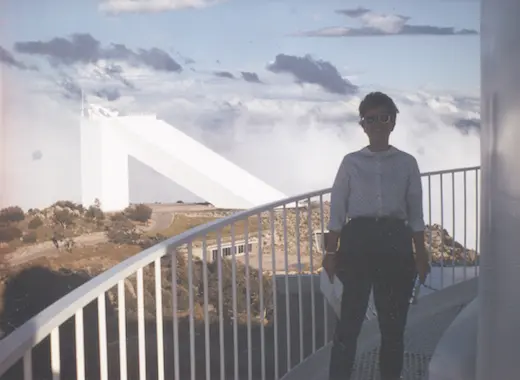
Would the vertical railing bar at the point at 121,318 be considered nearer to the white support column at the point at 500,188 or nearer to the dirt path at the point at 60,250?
the white support column at the point at 500,188

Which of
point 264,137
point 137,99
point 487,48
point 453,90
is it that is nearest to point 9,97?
point 137,99

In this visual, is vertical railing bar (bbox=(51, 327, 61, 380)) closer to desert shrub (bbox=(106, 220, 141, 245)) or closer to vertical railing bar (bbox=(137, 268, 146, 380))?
vertical railing bar (bbox=(137, 268, 146, 380))

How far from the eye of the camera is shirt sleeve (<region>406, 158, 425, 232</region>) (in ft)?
5.00

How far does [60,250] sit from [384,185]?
8.19ft

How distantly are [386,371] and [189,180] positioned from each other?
2.23 metres

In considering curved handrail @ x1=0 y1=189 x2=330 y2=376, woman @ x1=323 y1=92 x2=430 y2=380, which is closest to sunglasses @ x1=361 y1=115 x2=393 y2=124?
woman @ x1=323 y1=92 x2=430 y2=380

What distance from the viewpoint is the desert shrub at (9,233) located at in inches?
135

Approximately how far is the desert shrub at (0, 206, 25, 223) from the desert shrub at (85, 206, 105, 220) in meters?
0.33

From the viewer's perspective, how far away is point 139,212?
11.4 ft

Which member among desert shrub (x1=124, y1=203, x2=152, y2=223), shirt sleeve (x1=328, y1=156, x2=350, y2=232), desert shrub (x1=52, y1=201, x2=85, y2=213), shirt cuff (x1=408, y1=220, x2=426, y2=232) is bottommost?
desert shrub (x1=124, y1=203, x2=152, y2=223)

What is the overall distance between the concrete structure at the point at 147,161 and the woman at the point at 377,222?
1.88m

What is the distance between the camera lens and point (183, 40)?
350cm

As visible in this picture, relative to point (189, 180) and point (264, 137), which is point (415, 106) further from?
point (189, 180)

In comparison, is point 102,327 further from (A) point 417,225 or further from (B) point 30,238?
(B) point 30,238
